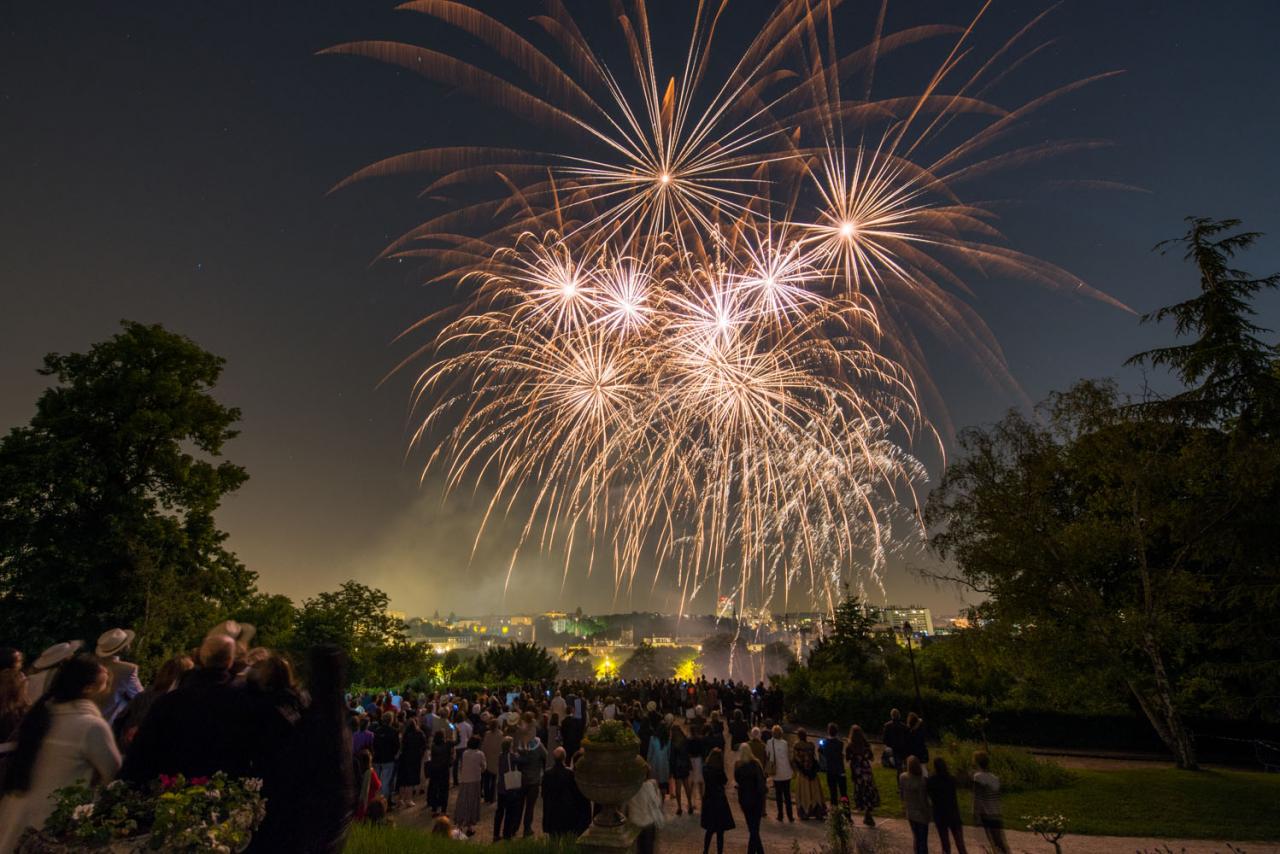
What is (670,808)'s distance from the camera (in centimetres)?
1384

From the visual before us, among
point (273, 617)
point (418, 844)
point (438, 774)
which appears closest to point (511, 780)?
point (418, 844)

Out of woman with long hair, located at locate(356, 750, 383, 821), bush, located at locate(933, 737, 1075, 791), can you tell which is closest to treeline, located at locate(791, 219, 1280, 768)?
bush, located at locate(933, 737, 1075, 791)

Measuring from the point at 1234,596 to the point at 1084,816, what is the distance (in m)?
11.2

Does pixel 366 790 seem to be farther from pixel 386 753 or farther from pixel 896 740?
pixel 896 740

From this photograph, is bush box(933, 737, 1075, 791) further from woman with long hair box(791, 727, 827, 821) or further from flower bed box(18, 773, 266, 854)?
flower bed box(18, 773, 266, 854)

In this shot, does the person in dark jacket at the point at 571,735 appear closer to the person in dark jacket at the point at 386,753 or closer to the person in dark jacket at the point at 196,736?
the person in dark jacket at the point at 386,753

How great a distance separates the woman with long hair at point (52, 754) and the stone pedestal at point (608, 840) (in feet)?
18.1

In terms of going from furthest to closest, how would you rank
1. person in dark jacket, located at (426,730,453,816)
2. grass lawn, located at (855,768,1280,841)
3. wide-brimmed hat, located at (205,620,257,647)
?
person in dark jacket, located at (426,730,453,816) → grass lawn, located at (855,768,1280,841) → wide-brimmed hat, located at (205,620,257,647)

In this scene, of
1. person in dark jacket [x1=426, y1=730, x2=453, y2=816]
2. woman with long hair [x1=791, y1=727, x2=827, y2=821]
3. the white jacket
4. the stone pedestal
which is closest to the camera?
the white jacket

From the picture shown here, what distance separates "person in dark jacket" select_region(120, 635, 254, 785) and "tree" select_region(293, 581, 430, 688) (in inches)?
1971

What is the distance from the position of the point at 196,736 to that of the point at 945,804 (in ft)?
33.0

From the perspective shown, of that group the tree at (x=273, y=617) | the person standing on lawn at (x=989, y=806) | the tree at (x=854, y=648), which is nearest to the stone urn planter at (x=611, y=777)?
the person standing on lawn at (x=989, y=806)

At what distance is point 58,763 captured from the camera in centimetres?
419

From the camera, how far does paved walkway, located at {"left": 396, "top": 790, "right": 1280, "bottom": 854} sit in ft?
34.5
